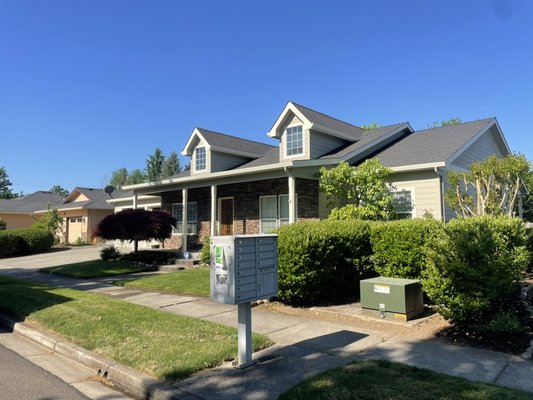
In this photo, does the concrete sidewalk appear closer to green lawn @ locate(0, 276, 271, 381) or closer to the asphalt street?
green lawn @ locate(0, 276, 271, 381)

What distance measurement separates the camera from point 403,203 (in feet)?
46.4

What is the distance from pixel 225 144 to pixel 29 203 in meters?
31.9

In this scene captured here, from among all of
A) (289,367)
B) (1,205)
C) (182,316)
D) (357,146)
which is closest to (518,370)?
(289,367)

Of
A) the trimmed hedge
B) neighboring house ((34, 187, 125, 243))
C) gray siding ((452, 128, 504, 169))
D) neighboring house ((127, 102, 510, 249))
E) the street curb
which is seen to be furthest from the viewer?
neighboring house ((34, 187, 125, 243))

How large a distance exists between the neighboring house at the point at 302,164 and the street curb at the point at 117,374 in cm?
907

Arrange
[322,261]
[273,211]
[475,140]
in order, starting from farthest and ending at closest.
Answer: [273,211], [475,140], [322,261]

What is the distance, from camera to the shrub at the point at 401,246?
7.96 meters

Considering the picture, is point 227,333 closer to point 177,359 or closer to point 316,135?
point 177,359

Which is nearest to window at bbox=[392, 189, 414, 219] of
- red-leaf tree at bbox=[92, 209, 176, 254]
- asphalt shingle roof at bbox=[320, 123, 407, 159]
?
asphalt shingle roof at bbox=[320, 123, 407, 159]

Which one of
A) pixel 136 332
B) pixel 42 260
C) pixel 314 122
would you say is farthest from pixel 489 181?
pixel 42 260

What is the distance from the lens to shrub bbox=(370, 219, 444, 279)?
7965mm

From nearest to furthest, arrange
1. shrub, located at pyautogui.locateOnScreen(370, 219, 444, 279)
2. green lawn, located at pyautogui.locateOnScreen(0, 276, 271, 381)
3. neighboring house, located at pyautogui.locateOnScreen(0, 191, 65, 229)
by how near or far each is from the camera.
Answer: green lawn, located at pyautogui.locateOnScreen(0, 276, 271, 381) → shrub, located at pyautogui.locateOnScreen(370, 219, 444, 279) → neighboring house, located at pyautogui.locateOnScreen(0, 191, 65, 229)

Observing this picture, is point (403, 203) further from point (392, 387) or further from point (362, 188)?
point (392, 387)

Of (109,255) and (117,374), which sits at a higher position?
(109,255)
